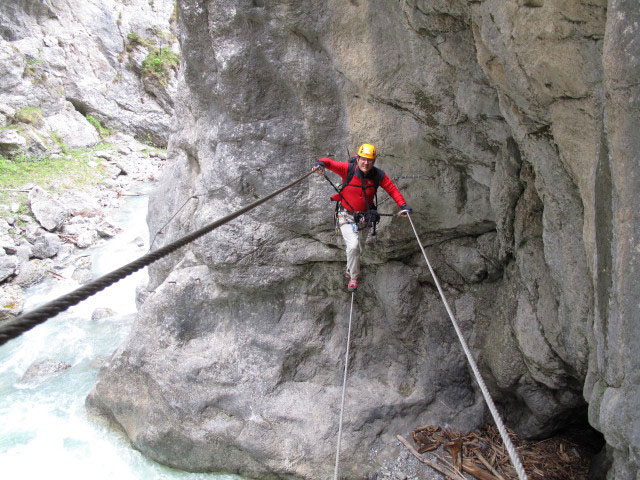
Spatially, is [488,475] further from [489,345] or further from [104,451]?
[104,451]

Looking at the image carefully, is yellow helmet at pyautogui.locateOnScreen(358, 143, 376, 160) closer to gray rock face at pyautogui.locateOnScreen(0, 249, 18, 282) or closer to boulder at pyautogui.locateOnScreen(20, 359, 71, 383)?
boulder at pyautogui.locateOnScreen(20, 359, 71, 383)

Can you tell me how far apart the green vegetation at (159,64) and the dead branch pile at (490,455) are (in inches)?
971

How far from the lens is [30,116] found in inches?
748

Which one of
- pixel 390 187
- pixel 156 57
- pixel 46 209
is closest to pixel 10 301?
pixel 46 209

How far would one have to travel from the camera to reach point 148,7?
2659cm

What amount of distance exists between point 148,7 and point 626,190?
29784 mm

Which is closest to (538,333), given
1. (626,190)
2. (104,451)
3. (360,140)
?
(626,190)

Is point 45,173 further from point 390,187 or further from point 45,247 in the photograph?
point 390,187

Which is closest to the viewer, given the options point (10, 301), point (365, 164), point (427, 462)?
point (365, 164)

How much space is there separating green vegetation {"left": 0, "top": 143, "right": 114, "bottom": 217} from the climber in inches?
516

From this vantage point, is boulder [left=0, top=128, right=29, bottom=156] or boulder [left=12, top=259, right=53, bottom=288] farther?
boulder [left=0, top=128, right=29, bottom=156]

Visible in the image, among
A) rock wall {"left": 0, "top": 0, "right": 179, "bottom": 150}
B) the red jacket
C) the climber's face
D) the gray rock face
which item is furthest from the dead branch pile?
rock wall {"left": 0, "top": 0, "right": 179, "bottom": 150}

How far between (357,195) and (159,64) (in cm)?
2376

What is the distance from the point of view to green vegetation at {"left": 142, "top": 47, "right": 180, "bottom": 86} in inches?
997
